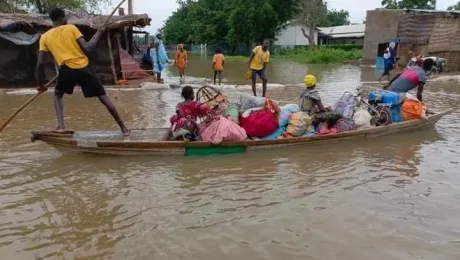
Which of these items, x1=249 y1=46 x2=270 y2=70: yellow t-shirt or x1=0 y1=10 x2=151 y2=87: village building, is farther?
x1=0 y1=10 x2=151 y2=87: village building

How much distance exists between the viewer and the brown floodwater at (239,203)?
11.5 feet

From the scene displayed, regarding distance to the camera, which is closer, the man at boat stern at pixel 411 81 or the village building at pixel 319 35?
the man at boat stern at pixel 411 81

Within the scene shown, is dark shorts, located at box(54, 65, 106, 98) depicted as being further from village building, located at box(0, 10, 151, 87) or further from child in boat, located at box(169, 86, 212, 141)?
village building, located at box(0, 10, 151, 87)

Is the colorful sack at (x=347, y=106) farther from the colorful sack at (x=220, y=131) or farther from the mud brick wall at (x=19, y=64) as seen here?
the mud brick wall at (x=19, y=64)

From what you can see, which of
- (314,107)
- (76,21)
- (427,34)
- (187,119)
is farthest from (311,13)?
(187,119)

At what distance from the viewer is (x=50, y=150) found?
20.6 ft

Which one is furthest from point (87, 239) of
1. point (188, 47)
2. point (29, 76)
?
point (188, 47)

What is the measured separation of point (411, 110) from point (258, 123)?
117 inches

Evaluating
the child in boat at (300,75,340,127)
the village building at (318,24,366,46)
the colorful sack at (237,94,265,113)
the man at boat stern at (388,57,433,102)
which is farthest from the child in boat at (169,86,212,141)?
the village building at (318,24,366,46)

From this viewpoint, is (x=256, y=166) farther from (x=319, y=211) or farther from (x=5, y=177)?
(x=5, y=177)

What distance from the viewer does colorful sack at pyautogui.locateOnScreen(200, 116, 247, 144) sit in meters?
5.75

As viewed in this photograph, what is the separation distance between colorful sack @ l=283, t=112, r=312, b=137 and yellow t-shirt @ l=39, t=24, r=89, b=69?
2.92 metres

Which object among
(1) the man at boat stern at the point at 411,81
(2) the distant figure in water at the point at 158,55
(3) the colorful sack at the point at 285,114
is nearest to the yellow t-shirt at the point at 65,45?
(3) the colorful sack at the point at 285,114

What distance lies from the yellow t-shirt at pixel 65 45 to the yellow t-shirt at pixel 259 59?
19.9ft
